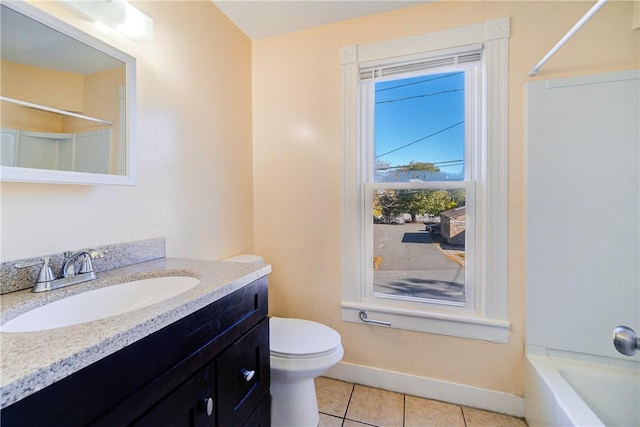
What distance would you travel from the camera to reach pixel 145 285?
979mm

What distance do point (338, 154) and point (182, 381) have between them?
141 centimetres

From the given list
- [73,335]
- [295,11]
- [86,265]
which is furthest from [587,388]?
[295,11]

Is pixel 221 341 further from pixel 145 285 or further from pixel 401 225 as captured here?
pixel 401 225

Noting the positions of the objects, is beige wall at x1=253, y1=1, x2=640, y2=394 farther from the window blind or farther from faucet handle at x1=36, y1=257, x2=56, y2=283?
faucet handle at x1=36, y1=257, x2=56, y2=283

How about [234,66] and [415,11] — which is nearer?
[415,11]

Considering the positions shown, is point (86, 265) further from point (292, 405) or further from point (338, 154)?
point (338, 154)

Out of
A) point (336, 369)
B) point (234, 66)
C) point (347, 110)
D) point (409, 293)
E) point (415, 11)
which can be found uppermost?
point (415, 11)

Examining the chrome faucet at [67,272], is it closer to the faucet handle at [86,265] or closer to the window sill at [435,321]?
the faucet handle at [86,265]

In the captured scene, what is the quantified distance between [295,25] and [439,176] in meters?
1.34

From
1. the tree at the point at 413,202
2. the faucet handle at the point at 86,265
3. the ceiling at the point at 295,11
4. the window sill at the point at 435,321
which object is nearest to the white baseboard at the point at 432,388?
the window sill at the point at 435,321

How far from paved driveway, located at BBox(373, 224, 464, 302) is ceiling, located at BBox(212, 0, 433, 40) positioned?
1.30 m

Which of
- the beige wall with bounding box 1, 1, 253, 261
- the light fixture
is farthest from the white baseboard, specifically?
the light fixture

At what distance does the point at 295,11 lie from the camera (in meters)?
1.66

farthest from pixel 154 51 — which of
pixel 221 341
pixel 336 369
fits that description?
pixel 336 369
